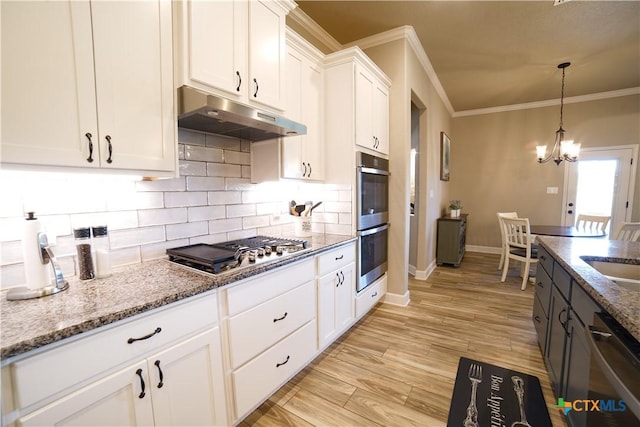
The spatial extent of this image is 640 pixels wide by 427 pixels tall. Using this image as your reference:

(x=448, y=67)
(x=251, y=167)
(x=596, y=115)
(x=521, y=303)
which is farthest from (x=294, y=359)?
(x=596, y=115)

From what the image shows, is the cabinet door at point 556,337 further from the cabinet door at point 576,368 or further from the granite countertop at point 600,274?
the granite countertop at point 600,274

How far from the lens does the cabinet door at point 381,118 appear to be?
2.68 m

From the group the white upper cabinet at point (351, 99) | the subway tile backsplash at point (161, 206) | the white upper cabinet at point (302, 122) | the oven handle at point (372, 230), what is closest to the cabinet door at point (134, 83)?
the subway tile backsplash at point (161, 206)

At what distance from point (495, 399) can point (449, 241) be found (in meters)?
3.08

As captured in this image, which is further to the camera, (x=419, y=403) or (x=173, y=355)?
(x=419, y=403)

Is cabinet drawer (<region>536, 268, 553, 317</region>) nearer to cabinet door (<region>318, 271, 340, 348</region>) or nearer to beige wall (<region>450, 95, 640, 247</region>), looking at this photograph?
cabinet door (<region>318, 271, 340, 348</region>)

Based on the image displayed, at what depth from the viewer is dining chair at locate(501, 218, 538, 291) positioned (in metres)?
3.50

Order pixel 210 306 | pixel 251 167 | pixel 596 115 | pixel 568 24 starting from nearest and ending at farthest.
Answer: pixel 210 306, pixel 251 167, pixel 568 24, pixel 596 115

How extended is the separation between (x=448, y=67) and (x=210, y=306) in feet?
13.4

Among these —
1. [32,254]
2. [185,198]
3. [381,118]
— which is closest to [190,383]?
[32,254]

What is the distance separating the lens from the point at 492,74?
12.6ft

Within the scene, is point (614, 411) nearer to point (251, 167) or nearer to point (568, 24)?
point (251, 167)

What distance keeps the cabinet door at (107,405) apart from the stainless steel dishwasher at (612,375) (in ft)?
5.28

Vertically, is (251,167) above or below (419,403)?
above
